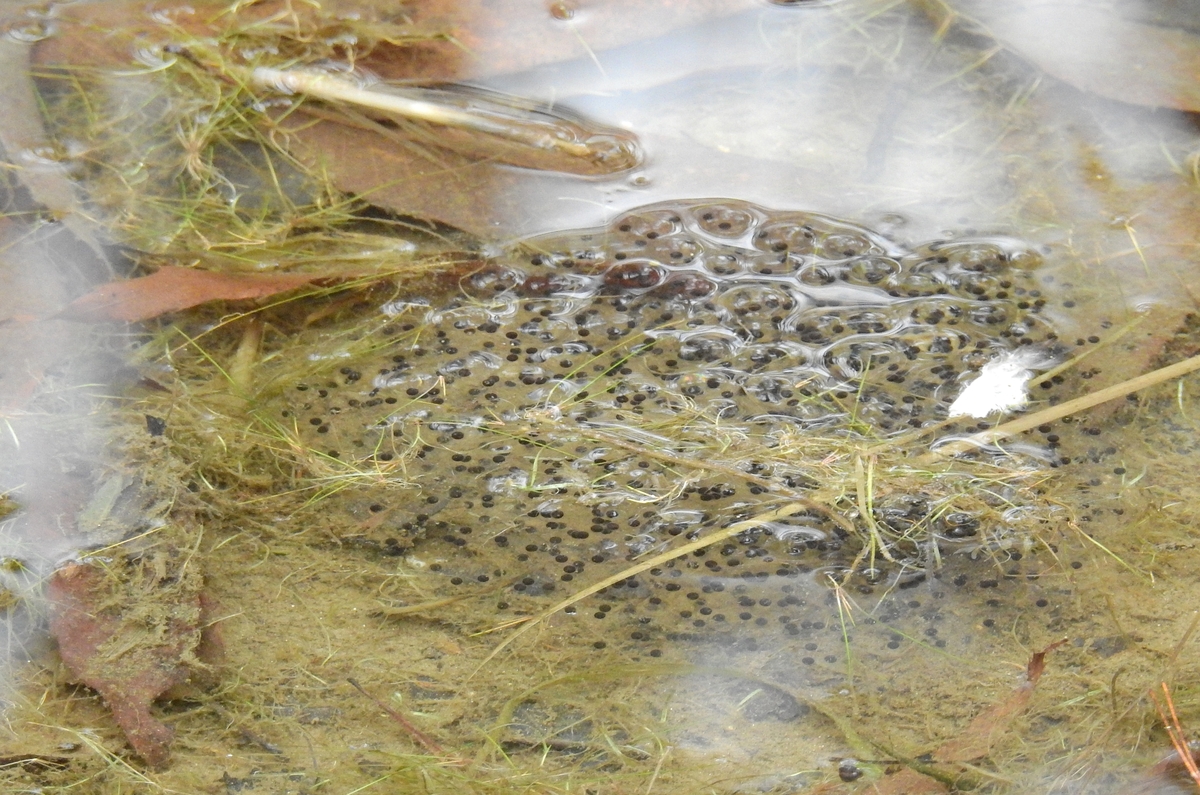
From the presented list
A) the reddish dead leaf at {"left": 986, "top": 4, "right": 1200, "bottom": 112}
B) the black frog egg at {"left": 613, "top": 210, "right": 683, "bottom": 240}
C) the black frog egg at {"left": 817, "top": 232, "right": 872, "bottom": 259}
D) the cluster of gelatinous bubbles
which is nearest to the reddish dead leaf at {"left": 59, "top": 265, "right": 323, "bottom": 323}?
the cluster of gelatinous bubbles

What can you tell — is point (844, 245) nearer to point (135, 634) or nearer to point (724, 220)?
point (724, 220)

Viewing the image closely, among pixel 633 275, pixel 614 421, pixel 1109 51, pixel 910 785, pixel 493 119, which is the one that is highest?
pixel 1109 51

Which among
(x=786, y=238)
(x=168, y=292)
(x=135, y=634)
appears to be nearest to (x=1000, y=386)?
(x=786, y=238)

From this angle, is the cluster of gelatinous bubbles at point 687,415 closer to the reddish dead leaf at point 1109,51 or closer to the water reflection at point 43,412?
the water reflection at point 43,412

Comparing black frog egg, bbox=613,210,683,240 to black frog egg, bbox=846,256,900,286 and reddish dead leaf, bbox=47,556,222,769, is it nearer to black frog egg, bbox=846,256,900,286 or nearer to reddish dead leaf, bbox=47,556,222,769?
black frog egg, bbox=846,256,900,286

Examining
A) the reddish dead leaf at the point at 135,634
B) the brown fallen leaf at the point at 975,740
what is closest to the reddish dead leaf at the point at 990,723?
the brown fallen leaf at the point at 975,740

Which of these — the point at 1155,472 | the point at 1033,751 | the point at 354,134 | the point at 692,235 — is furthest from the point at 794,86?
the point at 1033,751
